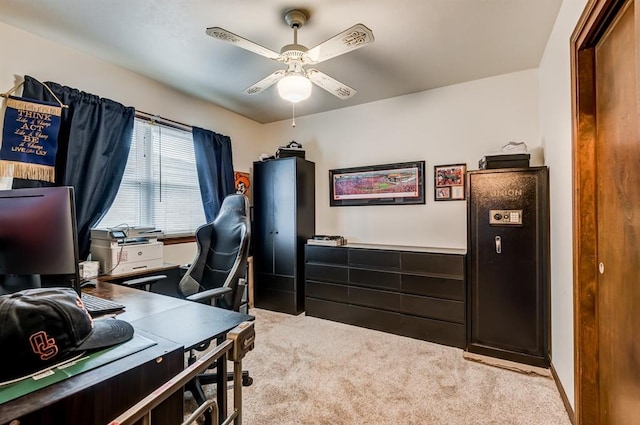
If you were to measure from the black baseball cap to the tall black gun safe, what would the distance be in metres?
2.60

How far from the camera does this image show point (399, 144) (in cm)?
355

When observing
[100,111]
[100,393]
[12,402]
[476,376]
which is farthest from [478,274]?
[100,111]

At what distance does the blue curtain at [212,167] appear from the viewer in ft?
11.6

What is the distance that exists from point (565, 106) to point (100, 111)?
3.48 metres

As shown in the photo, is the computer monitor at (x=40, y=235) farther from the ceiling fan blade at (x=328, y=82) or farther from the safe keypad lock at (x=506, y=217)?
the safe keypad lock at (x=506, y=217)

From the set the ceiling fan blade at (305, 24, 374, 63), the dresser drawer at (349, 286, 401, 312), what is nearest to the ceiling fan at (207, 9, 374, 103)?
the ceiling fan blade at (305, 24, 374, 63)

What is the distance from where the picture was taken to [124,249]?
8.30 ft

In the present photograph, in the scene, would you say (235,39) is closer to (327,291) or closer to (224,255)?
(224,255)

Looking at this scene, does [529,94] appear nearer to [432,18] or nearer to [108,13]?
[432,18]

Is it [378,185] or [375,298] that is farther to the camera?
[378,185]

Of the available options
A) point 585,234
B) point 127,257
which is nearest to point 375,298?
point 585,234

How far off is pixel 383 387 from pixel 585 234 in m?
1.53

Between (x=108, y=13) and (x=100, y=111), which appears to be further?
(x=100, y=111)

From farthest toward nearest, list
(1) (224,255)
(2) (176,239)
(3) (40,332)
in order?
(2) (176,239) → (1) (224,255) → (3) (40,332)
